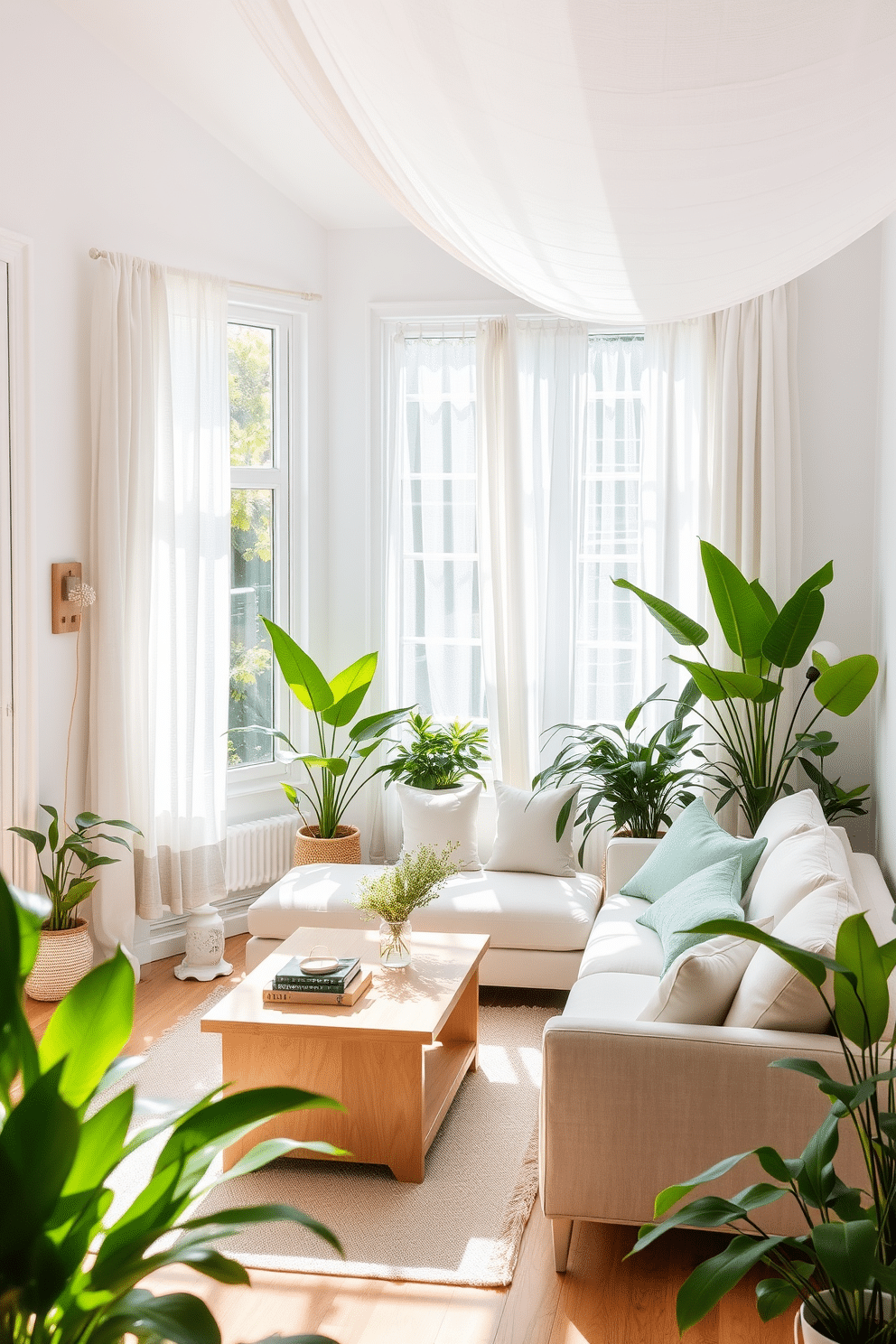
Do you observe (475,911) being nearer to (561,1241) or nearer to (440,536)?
(561,1241)

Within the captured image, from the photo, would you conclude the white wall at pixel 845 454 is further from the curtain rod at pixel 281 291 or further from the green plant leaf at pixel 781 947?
the green plant leaf at pixel 781 947

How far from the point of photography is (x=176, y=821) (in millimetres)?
4598

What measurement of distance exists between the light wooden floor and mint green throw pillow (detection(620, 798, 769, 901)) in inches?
47.5

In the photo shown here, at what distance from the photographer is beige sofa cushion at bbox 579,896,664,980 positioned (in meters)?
3.45

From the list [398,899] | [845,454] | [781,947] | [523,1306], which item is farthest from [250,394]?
[781,947]

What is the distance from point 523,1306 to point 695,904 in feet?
3.89

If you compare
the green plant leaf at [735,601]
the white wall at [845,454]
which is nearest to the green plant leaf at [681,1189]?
the green plant leaf at [735,601]

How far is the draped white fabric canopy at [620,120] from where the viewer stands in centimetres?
108

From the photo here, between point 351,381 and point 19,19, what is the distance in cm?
221

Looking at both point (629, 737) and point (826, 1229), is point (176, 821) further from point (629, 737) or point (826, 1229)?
point (826, 1229)

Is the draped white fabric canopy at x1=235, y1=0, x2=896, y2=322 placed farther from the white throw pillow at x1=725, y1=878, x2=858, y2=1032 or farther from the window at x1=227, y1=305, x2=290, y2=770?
the window at x1=227, y1=305, x2=290, y2=770

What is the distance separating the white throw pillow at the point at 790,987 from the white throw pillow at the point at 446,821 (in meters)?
2.14

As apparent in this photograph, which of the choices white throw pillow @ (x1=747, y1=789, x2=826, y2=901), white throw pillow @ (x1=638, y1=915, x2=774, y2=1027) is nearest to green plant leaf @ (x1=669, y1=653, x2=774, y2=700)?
white throw pillow @ (x1=747, y1=789, x2=826, y2=901)

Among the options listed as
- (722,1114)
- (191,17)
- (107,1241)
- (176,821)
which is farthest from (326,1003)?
(191,17)
